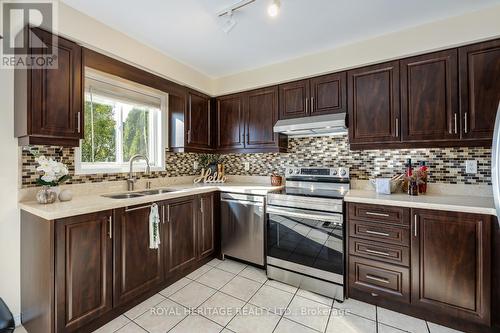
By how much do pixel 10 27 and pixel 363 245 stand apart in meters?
3.24

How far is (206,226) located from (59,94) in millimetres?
1816

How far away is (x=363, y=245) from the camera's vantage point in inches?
77.6

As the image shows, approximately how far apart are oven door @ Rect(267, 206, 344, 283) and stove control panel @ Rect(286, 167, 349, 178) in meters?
0.65

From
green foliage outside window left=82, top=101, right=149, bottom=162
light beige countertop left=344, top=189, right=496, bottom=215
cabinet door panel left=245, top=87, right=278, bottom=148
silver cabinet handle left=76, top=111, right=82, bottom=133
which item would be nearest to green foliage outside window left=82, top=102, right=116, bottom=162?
green foliage outside window left=82, top=101, right=149, bottom=162

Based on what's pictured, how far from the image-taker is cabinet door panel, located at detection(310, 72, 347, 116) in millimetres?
2375

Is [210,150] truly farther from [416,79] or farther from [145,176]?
[416,79]

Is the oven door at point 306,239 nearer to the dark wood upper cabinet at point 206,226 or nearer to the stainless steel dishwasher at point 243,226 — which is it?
the stainless steel dishwasher at point 243,226

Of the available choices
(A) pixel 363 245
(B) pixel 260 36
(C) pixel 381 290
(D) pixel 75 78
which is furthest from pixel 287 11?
(C) pixel 381 290

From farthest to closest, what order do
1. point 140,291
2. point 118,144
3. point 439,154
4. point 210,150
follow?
point 210,150, point 118,144, point 439,154, point 140,291

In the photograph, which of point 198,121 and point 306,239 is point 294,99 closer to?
point 198,121

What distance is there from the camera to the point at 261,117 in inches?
114

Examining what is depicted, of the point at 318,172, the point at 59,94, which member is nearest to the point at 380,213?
the point at 318,172

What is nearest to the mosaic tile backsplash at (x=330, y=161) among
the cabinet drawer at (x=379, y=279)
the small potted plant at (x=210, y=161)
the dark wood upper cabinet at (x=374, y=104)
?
the small potted plant at (x=210, y=161)

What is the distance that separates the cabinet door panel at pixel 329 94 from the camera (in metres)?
2.38
